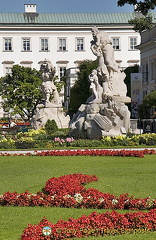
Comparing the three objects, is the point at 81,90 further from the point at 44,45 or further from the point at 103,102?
the point at 103,102

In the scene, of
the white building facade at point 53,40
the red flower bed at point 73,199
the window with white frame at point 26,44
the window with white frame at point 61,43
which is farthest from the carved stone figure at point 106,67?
the window with white frame at point 61,43

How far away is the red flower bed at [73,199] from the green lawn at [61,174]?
0.20 m

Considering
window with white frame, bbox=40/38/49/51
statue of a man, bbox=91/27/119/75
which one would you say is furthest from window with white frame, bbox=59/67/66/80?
statue of a man, bbox=91/27/119/75

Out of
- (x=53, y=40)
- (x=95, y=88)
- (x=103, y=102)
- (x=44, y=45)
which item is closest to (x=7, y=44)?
(x=44, y=45)

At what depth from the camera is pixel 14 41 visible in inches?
3125

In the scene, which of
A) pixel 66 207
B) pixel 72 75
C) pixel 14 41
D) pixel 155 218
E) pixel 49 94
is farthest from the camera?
pixel 14 41

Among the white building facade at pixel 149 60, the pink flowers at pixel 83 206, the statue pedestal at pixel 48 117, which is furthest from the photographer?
the white building facade at pixel 149 60

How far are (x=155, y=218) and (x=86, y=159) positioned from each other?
933 cm

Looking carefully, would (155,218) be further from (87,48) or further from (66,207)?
(87,48)

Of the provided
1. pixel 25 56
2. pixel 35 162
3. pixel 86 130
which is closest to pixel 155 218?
pixel 35 162

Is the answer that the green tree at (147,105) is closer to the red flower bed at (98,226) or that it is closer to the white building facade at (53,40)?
the white building facade at (53,40)

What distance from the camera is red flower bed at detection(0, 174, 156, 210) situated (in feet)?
28.7

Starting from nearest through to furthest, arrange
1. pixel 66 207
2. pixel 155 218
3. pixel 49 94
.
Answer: pixel 155 218 < pixel 66 207 < pixel 49 94

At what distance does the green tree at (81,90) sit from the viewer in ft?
214
